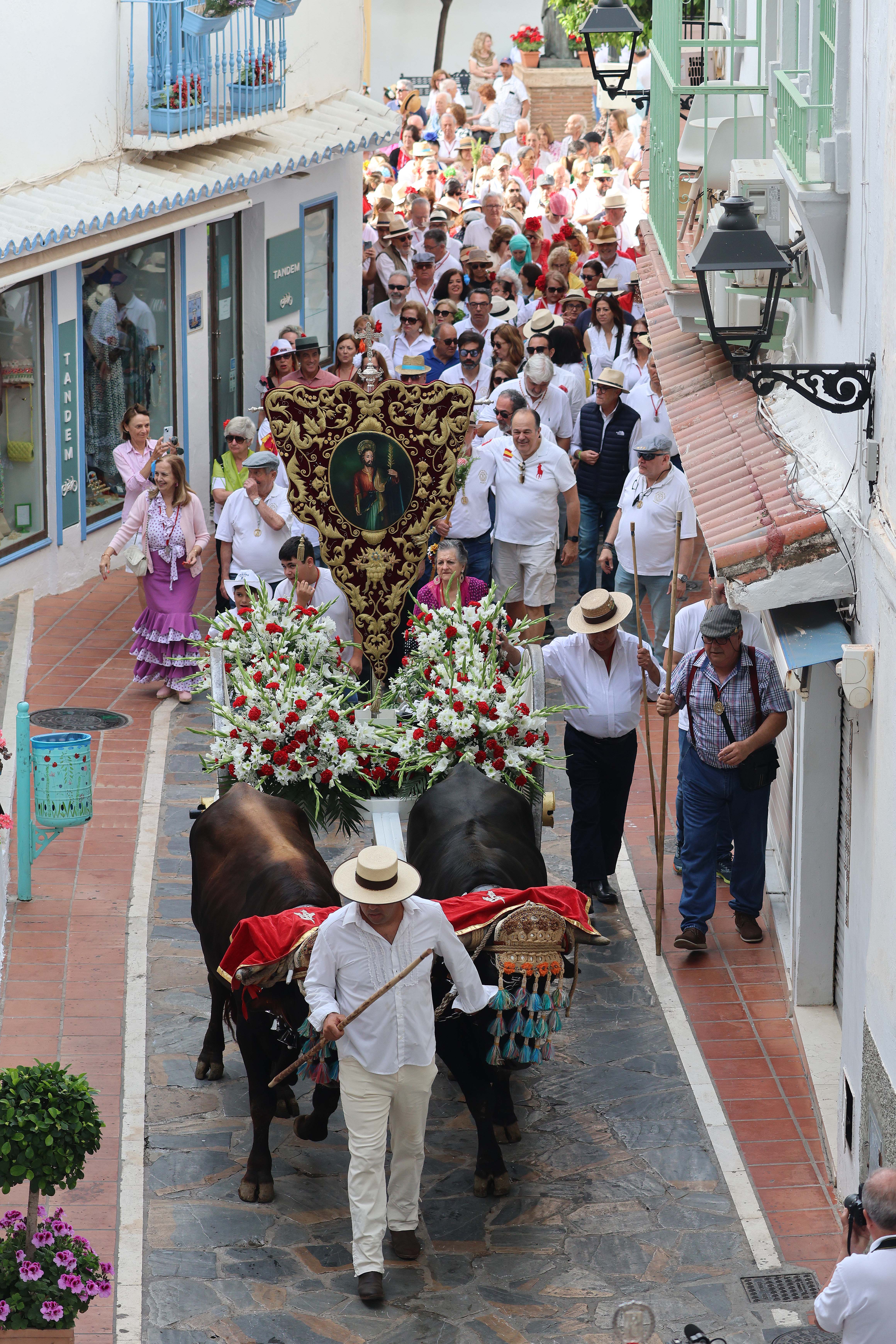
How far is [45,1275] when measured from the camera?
22.5 ft

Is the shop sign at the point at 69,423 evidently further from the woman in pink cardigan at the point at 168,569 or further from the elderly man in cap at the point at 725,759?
the elderly man in cap at the point at 725,759

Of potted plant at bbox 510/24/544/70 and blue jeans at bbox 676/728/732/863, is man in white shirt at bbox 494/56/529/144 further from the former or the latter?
blue jeans at bbox 676/728/732/863

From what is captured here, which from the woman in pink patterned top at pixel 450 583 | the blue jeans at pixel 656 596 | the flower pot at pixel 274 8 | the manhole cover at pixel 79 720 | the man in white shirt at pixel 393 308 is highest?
the flower pot at pixel 274 8

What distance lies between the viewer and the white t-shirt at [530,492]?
1455cm

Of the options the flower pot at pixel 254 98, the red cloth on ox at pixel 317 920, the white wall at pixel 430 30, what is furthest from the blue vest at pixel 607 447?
the white wall at pixel 430 30

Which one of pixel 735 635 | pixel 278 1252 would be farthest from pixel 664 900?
pixel 278 1252

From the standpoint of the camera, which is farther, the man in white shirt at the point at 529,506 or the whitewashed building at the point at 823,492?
the man in white shirt at the point at 529,506

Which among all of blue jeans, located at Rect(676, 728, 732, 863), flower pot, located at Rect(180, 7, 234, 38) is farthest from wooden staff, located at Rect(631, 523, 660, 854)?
flower pot, located at Rect(180, 7, 234, 38)

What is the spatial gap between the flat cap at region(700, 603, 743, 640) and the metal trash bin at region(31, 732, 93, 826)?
374 centimetres

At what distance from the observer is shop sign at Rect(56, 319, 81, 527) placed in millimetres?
17312

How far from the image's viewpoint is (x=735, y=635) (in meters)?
10.5

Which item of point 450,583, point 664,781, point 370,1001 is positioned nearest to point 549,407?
point 450,583

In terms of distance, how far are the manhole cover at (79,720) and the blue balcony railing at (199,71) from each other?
6289mm

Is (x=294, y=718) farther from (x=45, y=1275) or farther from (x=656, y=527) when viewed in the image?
(x=656, y=527)
